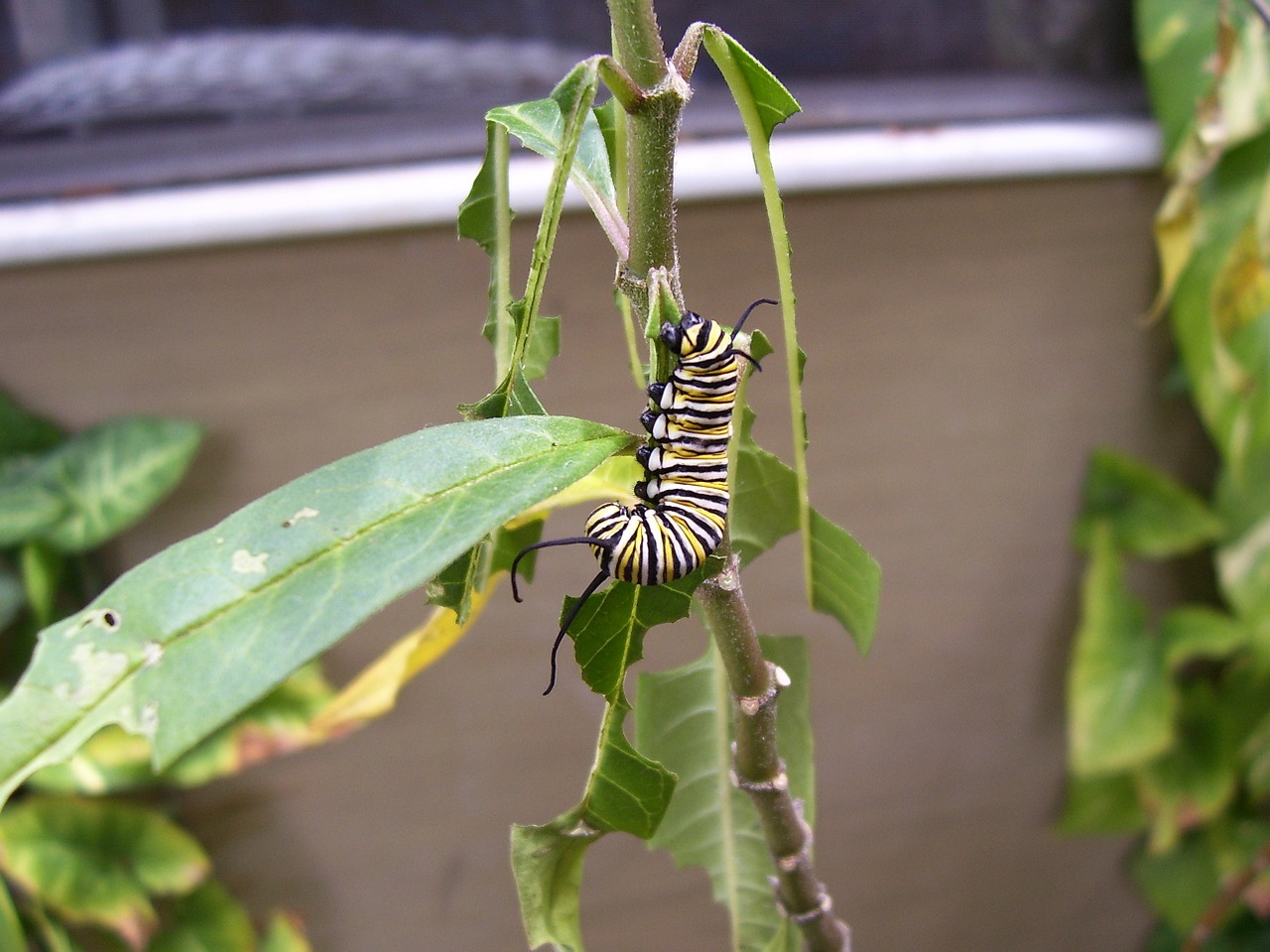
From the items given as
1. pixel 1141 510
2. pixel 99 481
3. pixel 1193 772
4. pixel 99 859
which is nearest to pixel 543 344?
pixel 99 481

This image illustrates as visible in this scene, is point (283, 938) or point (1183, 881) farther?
point (1183, 881)

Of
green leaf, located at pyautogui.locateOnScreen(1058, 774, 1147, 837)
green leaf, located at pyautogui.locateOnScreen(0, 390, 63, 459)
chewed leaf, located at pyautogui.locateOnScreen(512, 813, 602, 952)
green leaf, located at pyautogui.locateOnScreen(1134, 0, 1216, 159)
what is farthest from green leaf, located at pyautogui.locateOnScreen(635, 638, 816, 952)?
green leaf, located at pyautogui.locateOnScreen(1058, 774, 1147, 837)

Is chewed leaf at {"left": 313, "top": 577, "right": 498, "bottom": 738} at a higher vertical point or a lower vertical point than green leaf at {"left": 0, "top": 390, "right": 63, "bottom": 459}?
lower

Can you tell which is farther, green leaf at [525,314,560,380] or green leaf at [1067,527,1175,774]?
green leaf at [1067,527,1175,774]

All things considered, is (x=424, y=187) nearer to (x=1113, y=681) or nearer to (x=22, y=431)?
(x=22, y=431)

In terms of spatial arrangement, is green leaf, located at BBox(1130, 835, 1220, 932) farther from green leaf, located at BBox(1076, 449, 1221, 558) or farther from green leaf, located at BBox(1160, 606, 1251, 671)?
green leaf, located at BBox(1076, 449, 1221, 558)

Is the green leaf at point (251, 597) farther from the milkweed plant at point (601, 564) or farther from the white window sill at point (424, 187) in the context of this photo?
the white window sill at point (424, 187)

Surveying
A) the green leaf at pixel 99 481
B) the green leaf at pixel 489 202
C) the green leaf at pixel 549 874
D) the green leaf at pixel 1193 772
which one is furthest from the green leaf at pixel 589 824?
the green leaf at pixel 1193 772
